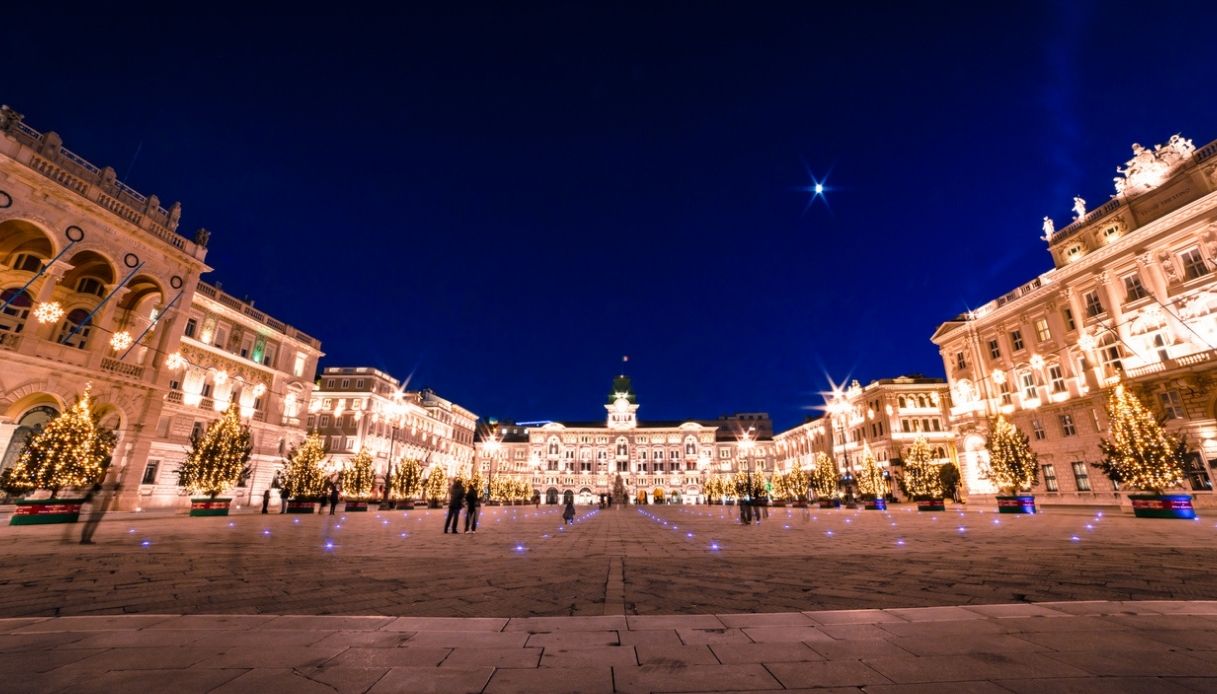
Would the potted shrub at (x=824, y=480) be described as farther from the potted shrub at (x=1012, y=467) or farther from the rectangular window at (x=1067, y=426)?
the potted shrub at (x=1012, y=467)

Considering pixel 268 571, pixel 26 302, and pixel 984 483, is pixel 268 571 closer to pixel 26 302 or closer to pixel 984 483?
pixel 26 302

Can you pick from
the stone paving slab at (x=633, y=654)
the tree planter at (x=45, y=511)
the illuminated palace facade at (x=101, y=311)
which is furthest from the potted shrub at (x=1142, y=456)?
the illuminated palace facade at (x=101, y=311)

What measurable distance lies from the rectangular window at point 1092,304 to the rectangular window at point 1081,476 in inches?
374

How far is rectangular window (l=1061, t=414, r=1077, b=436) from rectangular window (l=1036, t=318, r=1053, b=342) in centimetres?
538

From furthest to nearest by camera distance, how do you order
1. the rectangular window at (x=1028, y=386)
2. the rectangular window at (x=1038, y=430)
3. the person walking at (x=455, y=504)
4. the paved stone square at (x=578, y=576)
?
the rectangular window at (x=1028, y=386)
the rectangular window at (x=1038, y=430)
the person walking at (x=455, y=504)
the paved stone square at (x=578, y=576)

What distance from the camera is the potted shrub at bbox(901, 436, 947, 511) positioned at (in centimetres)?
3375

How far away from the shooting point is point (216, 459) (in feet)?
88.2

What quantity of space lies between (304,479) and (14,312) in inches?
627

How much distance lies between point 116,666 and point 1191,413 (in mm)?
39252

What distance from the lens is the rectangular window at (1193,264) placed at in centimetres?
2538

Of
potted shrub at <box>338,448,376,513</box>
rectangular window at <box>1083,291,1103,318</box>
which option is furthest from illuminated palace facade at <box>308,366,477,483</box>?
rectangular window at <box>1083,291,1103,318</box>

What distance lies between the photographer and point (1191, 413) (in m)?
24.8

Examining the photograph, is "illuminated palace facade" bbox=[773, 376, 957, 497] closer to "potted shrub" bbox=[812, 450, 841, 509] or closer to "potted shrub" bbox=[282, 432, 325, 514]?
"potted shrub" bbox=[812, 450, 841, 509]

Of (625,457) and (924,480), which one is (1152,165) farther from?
(625,457)
